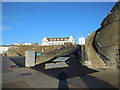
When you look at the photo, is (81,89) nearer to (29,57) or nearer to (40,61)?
(29,57)

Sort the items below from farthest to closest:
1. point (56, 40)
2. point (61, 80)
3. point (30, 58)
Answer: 1. point (56, 40)
2. point (30, 58)
3. point (61, 80)

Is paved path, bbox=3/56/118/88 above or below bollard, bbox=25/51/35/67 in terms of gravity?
below

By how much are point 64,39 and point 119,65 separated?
112m

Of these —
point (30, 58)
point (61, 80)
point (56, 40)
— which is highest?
point (56, 40)

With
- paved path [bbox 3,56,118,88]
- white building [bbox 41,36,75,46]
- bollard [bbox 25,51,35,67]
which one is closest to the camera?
paved path [bbox 3,56,118,88]

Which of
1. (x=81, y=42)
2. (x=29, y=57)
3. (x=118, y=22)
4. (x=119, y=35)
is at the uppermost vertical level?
(x=118, y=22)

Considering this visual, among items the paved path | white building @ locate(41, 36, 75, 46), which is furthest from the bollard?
white building @ locate(41, 36, 75, 46)

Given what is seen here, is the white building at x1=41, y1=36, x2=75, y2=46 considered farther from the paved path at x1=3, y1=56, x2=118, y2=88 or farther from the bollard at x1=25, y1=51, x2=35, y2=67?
the paved path at x1=3, y1=56, x2=118, y2=88

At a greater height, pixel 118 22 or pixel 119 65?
pixel 118 22

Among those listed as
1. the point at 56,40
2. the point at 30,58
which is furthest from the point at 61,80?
the point at 56,40

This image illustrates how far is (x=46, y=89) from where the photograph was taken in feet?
18.0

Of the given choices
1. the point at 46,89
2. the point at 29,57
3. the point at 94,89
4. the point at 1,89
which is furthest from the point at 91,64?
the point at 1,89

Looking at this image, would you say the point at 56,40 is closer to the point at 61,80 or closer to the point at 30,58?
the point at 30,58

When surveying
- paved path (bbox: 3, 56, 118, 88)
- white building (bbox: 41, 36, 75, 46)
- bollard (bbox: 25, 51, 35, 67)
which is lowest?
paved path (bbox: 3, 56, 118, 88)
